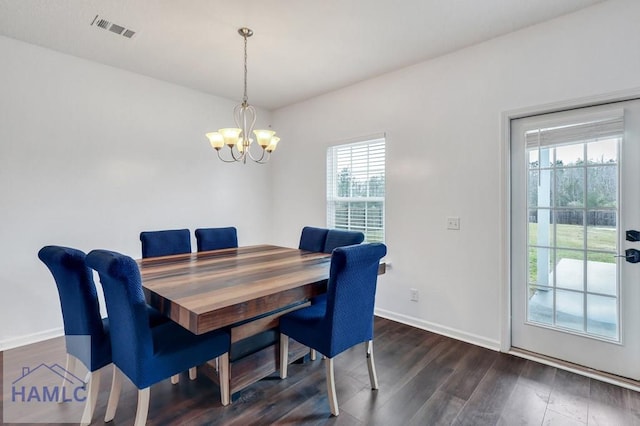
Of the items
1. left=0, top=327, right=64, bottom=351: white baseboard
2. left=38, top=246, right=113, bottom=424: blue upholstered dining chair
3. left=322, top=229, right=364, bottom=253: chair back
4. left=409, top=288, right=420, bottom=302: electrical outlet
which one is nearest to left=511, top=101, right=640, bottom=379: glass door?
left=409, top=288, right=420, bottom=302: electrical outlet

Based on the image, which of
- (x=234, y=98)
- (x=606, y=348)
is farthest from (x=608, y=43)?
(x=234, y=98)

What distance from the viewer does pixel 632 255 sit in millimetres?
2146

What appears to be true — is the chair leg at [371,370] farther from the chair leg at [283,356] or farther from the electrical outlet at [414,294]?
the electrical outlet at [414,294]

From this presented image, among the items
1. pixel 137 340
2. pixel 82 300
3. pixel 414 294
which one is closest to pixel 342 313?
pixel 137 340

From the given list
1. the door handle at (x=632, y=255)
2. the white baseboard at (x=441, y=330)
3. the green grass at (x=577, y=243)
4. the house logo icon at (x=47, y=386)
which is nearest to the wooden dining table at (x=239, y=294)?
the house logo icon at (x=47, y=386)

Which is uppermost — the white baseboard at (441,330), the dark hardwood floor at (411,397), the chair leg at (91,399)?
the chair leg at (91,399)

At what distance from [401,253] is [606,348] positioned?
5.66 feet

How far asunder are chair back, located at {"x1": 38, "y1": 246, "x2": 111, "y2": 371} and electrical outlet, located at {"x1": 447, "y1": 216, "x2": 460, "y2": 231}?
2.83 m

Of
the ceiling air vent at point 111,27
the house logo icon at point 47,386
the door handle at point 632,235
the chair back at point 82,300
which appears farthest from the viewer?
the ceiling air vent at point 111,27

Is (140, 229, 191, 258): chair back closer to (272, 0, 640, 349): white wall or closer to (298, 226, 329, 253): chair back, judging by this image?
(298, 226, 329, 253): chair back

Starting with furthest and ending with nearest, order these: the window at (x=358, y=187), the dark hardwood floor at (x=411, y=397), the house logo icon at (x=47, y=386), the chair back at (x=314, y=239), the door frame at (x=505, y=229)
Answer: the window at (x=358, y=187), the chair back at (x=314, y=239), the door frame at (x=505, y=229), the house logo icon at (x=47, y=386), the dark hardwood floor at (x=411, y=397)

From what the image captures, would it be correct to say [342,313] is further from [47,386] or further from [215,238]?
[47,386]

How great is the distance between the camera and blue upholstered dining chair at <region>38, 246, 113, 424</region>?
168 cm

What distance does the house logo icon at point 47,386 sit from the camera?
6.53 ft
